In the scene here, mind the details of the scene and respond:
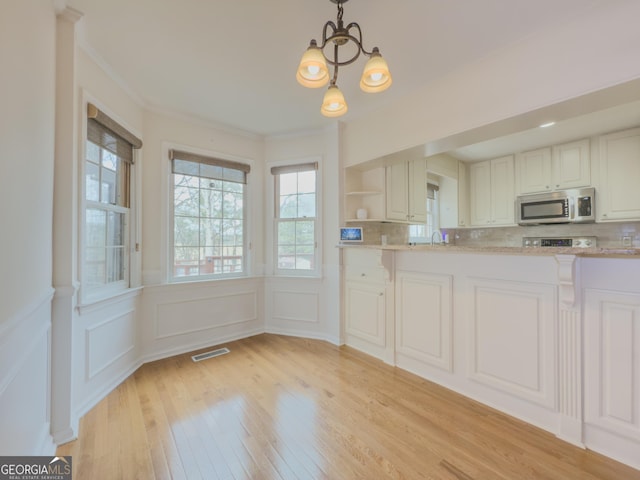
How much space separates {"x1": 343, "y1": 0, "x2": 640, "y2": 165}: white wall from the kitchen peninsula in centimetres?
98

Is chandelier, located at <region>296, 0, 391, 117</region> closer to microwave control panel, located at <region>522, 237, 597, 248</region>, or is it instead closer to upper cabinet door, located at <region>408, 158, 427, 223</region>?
upper cabinet door, located at <region>408, 158, 427, 223</region>

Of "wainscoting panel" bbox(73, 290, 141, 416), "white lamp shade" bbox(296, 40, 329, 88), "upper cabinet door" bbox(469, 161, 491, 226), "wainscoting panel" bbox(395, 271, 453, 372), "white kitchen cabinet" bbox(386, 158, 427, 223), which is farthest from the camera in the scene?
"upper cabinet door" bbox(469, 161, 491, 226)

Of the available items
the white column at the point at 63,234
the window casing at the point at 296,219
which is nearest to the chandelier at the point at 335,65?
the white column at the point at 63,234

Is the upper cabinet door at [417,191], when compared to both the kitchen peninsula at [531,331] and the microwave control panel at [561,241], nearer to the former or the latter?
the kitchen peninsula at [531,331]

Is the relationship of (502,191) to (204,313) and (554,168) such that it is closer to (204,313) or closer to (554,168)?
(554,168)

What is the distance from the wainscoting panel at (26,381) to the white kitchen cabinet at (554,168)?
5.31 meters

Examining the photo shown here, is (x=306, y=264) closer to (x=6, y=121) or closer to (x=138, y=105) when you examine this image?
(x=138, y=105)

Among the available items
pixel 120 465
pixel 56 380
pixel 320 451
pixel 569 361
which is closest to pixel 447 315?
pixel 569 361

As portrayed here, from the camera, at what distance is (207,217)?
129 inches

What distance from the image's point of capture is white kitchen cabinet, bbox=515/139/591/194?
3570 millimetres

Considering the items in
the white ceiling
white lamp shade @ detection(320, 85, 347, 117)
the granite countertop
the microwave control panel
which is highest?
the white ceiling

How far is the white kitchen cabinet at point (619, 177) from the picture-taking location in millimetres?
3219

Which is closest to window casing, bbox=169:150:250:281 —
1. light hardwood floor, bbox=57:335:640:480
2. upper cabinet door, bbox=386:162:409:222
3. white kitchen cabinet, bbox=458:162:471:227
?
light hardwood floor, bbox=57:335:640:480

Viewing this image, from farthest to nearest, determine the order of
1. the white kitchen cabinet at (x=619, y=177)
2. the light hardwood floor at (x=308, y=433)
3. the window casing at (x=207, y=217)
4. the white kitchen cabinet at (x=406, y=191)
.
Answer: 1. the white kitchen cabinet at (x=406, y=191)
2. the white kitchen cabinet at (x=619, y=177)
3. the window casing at (x=207, y=217)
4. the light hardwood floor at (x=308, y=433)
